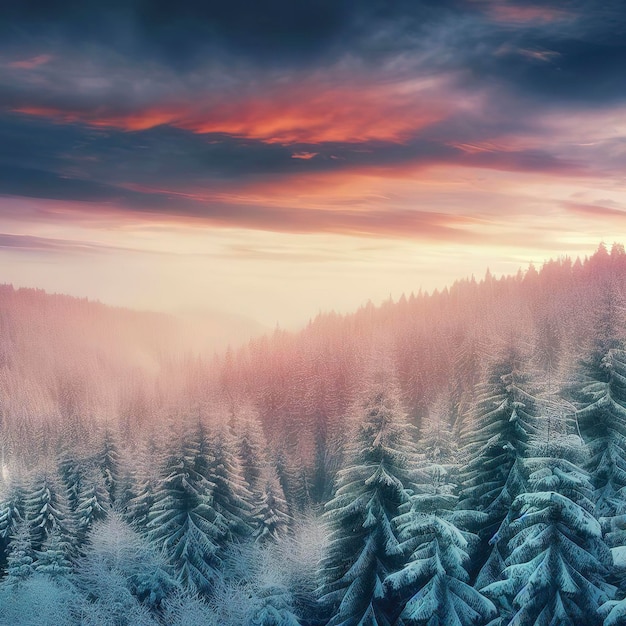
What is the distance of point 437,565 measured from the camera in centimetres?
2642

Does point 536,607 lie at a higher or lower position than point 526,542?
lower

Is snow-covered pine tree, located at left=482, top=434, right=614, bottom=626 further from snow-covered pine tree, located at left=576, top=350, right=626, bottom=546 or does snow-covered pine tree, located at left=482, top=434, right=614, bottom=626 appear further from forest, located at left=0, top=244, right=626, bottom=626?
snow-covered pine tree, located at left=576, top=350, right=626, bottom=546

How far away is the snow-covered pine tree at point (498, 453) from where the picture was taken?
2873cm

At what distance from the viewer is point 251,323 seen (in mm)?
149875

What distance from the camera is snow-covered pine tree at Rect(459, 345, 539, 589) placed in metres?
28.7

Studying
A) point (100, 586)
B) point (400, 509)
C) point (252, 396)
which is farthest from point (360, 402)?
point (252, 396)

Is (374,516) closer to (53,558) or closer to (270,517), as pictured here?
(270,517)

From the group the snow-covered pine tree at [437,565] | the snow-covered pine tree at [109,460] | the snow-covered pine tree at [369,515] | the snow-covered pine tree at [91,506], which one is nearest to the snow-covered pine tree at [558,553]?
the snow-covered pine tree at [437,565]

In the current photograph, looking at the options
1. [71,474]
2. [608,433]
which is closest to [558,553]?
[608,433]

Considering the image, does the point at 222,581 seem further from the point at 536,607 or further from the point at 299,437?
the point at 299,437

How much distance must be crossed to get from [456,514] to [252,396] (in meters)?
74.8

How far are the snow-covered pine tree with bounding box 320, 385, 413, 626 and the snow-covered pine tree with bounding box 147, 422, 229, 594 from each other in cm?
1139

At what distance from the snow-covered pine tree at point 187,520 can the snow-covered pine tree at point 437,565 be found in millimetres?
14695

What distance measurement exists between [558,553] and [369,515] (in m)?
7.08
